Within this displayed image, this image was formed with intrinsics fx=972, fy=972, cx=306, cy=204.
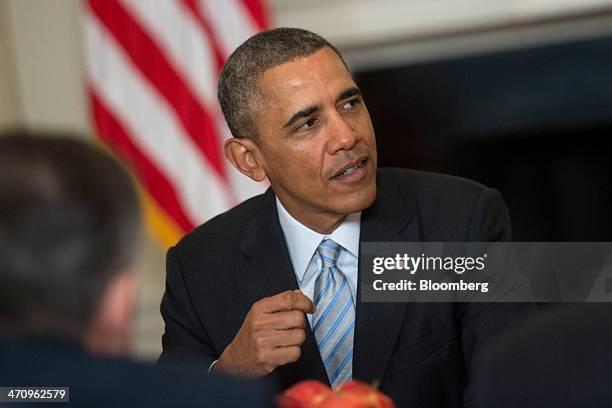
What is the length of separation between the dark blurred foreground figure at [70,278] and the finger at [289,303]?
1.75ft

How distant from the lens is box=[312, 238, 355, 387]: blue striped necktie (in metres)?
1.67

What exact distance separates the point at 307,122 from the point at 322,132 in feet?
0.12

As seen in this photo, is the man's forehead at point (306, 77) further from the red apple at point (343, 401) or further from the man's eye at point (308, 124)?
the red apple at point (343, 401)

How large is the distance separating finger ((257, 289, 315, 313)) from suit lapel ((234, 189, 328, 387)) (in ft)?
0.77

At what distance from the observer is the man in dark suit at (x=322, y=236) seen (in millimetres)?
1675

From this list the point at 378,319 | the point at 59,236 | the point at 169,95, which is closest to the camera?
the point at 59,236

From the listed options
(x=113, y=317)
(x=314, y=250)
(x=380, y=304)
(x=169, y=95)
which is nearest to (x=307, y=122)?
(x=314, y=250)

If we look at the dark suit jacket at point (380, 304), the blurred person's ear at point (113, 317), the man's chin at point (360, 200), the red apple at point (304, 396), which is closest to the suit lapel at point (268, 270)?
the dark suit jacket at point (380, 304)

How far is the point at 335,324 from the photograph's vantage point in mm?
1691

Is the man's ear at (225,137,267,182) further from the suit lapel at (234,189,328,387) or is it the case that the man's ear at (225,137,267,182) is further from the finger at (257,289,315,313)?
the finger at (257,289,315,313)

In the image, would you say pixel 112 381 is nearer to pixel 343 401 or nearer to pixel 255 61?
pixel 343 401

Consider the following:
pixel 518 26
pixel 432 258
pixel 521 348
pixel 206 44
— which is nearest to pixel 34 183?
pixel 521 348

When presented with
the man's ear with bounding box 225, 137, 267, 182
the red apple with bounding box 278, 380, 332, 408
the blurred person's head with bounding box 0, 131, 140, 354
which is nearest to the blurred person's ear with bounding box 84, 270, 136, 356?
the blurred person's head with bounding box 0, 131, 140, 354

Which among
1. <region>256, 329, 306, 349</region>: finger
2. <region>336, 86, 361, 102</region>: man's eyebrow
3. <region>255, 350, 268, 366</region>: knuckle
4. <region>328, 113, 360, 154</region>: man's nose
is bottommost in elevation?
<region>255, 350, 268, 366</region>: knuckle
